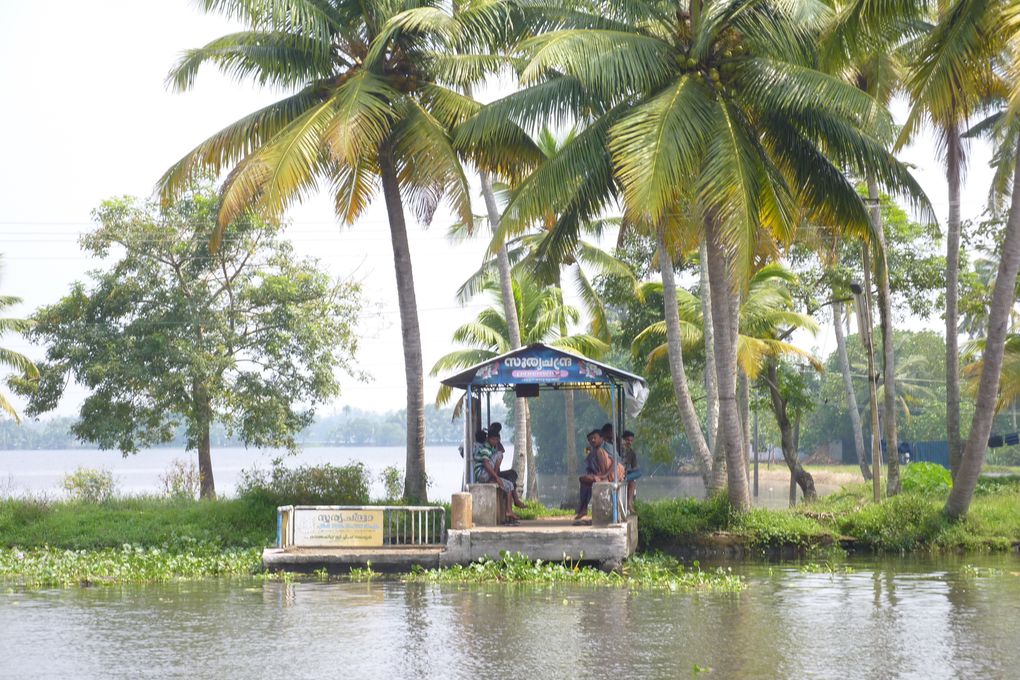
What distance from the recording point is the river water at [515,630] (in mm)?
11266

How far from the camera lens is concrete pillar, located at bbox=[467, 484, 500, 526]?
19547mm

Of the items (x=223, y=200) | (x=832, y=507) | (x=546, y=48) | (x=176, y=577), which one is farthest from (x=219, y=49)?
(x=832, y=507)

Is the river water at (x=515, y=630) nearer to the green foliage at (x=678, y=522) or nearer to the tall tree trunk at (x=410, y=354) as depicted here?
the green foliage at (x=678, y=522)

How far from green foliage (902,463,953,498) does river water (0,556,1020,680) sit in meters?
10.3

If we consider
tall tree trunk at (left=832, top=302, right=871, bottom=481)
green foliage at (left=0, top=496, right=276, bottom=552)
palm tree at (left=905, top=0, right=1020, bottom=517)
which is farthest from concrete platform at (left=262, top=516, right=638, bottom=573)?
tall tree trunk at (left=832, top=302, right=871, bottom=481)

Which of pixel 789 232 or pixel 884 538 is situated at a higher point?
pixel 789 232

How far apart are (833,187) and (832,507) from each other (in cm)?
790

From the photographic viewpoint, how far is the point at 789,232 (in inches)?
786

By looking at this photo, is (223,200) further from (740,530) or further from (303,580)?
(740,530)

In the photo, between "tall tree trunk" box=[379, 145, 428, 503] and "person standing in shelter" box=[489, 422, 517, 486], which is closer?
"person standing in shelter" box=[489, 422, 517, 486]

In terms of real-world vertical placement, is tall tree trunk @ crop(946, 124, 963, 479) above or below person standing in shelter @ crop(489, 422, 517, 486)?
above

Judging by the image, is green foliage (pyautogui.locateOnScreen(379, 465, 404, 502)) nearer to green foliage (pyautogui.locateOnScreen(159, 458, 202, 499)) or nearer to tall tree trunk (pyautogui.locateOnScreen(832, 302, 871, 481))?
green foliage (pyautogui.locateOnScreen(159, 458, 202, 499))

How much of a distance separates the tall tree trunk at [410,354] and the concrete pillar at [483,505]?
4.21m

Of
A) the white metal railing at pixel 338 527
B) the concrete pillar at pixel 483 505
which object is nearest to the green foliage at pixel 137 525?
the white metal railing at pixel 338 527
